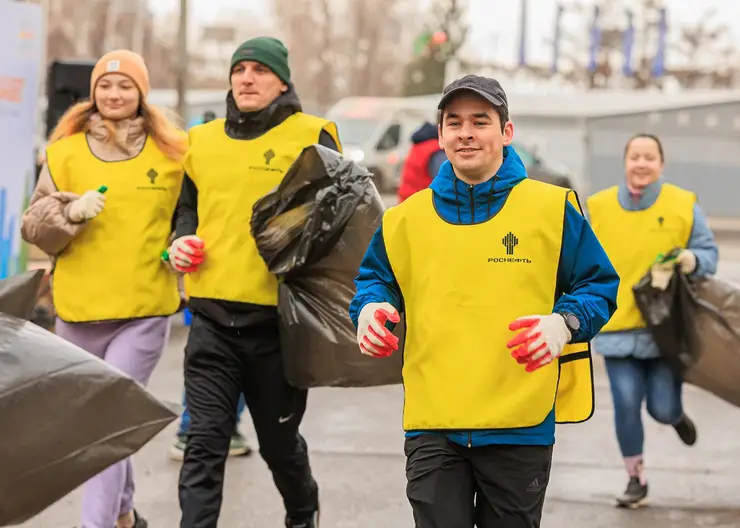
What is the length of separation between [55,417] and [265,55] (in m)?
1.71

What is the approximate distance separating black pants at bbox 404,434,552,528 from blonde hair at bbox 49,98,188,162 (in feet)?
6.98

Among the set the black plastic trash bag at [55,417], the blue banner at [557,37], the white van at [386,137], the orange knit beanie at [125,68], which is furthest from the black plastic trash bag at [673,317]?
the blue banner at [557,37]

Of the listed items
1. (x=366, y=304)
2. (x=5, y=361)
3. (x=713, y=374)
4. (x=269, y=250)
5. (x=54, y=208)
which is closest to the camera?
(x=366, y=304)

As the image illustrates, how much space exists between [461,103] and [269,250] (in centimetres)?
130

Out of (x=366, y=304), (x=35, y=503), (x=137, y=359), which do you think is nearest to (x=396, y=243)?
(x=366, y=304)

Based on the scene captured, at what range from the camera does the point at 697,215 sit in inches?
246

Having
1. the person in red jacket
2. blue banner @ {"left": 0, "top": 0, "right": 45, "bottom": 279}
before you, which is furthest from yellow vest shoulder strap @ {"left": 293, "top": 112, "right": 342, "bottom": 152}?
blue banner @ {"left": 0, "top": 0, "right": 45, "bottom": 279}

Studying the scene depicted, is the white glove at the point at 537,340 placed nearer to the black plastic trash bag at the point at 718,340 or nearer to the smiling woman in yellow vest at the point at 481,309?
the smiling woman in yellow vest at the point at 481,309

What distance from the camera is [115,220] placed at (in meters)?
5.16

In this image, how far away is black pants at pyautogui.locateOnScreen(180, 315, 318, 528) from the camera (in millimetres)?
4672

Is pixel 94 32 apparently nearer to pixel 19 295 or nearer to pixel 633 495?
pixel 633 495

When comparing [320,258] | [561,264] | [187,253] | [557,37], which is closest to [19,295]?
[187,253]

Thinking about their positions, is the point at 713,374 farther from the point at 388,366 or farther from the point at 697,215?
the point at 388,366

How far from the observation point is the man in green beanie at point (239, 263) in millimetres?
4824
